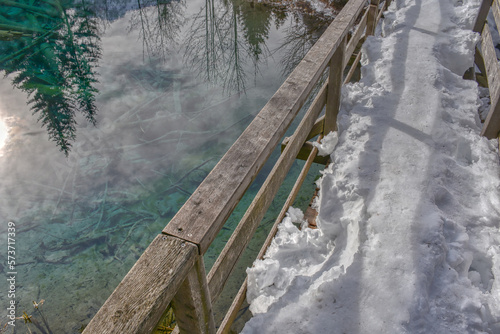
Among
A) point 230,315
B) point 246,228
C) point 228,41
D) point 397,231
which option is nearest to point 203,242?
point 246,228

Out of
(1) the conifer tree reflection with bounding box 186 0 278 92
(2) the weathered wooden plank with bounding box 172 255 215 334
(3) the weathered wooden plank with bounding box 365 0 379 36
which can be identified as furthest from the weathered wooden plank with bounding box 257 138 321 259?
(1) the conifer tree reflection with bounding box 186 0 278 92

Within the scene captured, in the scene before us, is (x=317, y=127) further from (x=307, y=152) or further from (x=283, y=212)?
(x=283, y=212)

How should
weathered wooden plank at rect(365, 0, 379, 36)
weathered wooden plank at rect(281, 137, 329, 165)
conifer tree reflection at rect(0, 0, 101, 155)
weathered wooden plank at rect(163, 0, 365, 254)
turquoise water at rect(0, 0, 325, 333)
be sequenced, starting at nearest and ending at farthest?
weathered wooden plank at rect(163, 0, 365, 254) → weathered wooden plank at rect(281, 137, 329, 165) → turquoise water at rect(0, 0, 325, 333) → weathered wooden plank at rect(365, 0, 379, 36) → conifer tree reflection at rect(0, 0, 101, 155)

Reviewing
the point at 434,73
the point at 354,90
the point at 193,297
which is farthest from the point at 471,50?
the point at 193,297

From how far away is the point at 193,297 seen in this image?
1.26m

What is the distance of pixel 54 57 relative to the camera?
7586 mm

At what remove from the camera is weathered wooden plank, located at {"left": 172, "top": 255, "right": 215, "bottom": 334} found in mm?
1216

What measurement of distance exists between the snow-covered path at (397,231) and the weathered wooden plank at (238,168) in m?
0.78

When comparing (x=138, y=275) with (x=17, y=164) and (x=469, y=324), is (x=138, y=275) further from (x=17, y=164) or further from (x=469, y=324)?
(x=17, y=164)

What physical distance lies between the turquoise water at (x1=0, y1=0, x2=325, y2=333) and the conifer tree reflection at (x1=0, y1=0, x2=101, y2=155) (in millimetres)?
31

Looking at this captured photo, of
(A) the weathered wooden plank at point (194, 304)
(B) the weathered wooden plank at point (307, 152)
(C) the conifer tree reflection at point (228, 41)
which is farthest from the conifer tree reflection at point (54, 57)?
(A) the weathered wooden plank at point (194, 304)

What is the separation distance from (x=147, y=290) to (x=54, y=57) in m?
8.08

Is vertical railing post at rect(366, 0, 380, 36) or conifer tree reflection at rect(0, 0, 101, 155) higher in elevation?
vertical railing post at rect(366, 0, 380, 36)

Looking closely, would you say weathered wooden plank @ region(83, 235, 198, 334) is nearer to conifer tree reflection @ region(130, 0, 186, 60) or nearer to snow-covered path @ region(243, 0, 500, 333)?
snow-covered path @ region(243, 0, 500, 333)
